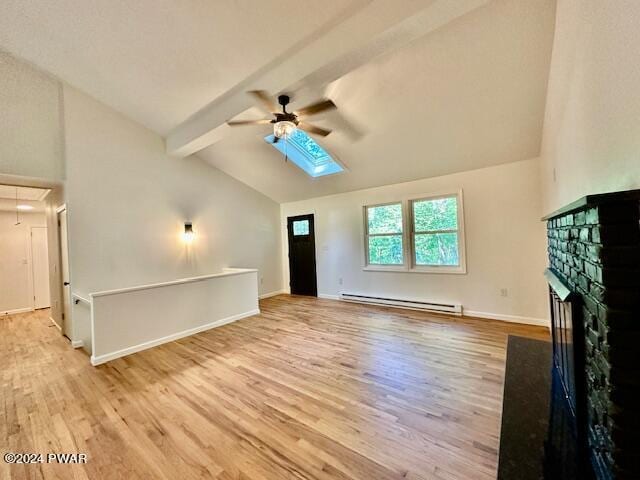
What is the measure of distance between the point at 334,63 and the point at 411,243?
3.39 m

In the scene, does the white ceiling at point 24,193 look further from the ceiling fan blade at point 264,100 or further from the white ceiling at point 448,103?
the ceiling fan blade at point 264,100

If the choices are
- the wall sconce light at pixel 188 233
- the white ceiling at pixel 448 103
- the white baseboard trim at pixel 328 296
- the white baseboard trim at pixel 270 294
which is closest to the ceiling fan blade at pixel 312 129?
the white ceiling at pixel 448 103

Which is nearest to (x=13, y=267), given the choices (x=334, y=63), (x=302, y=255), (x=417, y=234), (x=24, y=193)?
(x=24, y=193)

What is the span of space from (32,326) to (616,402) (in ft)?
24.1

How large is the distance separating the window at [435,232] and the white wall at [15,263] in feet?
27.9

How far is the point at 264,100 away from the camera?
265 centimetres

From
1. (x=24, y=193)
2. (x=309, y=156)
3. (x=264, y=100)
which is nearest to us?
(x=264, y=100)

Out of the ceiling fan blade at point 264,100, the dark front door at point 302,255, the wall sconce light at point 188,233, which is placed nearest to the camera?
the ceiling fan blade at point 264,100

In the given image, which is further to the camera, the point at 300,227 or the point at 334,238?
the point at 300,227

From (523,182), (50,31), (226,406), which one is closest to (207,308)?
(226,406)

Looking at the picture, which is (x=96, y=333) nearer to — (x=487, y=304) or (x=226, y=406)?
(x=226, y=406)

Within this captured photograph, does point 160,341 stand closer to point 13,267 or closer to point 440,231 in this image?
point 440,231

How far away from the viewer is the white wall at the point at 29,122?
3.13m

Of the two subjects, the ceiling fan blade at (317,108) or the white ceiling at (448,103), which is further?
the ceiling fan blade at (317,108)
